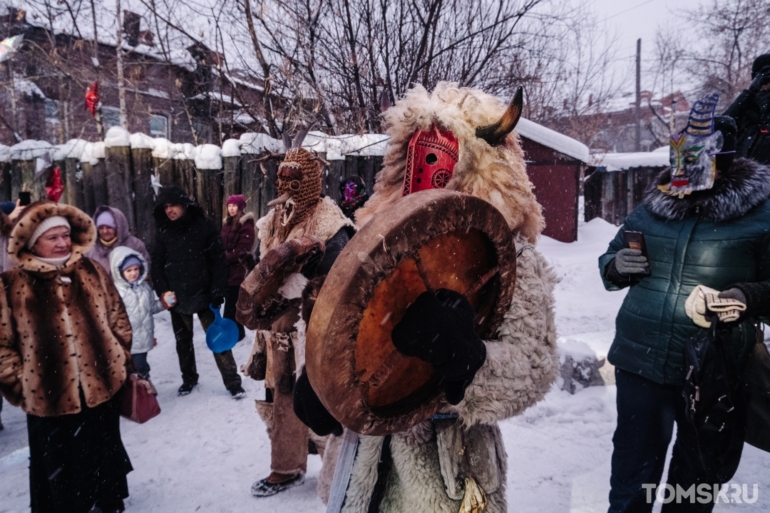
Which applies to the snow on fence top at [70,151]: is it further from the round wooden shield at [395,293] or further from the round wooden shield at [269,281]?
the round wooden shield at [395,293]

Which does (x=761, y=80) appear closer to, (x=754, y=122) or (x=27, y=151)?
(x=754, y=122)

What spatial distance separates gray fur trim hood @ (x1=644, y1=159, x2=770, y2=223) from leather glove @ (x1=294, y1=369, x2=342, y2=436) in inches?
79.2

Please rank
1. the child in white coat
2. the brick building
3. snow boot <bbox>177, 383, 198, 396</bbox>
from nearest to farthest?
the child in white coat, snow boot <bbox>177, 383, 198, 396</bbox>, the brick building

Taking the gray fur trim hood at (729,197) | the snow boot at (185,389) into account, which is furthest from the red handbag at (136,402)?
the gray fur trim hood at (729,197)

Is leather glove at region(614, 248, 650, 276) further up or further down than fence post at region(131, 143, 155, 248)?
further down

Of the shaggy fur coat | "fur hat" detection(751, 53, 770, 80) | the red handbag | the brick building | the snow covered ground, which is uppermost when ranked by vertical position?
the brick building

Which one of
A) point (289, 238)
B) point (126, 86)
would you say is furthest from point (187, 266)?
point (126, 86)

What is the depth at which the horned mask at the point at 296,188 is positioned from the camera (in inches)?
118

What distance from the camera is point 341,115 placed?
8562 mm

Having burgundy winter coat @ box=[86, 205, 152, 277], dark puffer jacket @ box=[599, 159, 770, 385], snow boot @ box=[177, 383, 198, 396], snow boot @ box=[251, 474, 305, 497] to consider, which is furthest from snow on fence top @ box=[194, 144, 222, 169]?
dark puffer jacket @ box=[599, 159, 770, 385]

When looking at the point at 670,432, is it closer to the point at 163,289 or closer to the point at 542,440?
the point at 542,440

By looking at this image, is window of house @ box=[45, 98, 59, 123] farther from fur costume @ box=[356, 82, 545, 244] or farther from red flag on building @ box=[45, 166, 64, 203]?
fur costume @ box=[356, 82, 545, 244]

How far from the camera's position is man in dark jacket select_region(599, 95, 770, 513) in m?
2.14

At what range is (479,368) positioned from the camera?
3.92 feet
